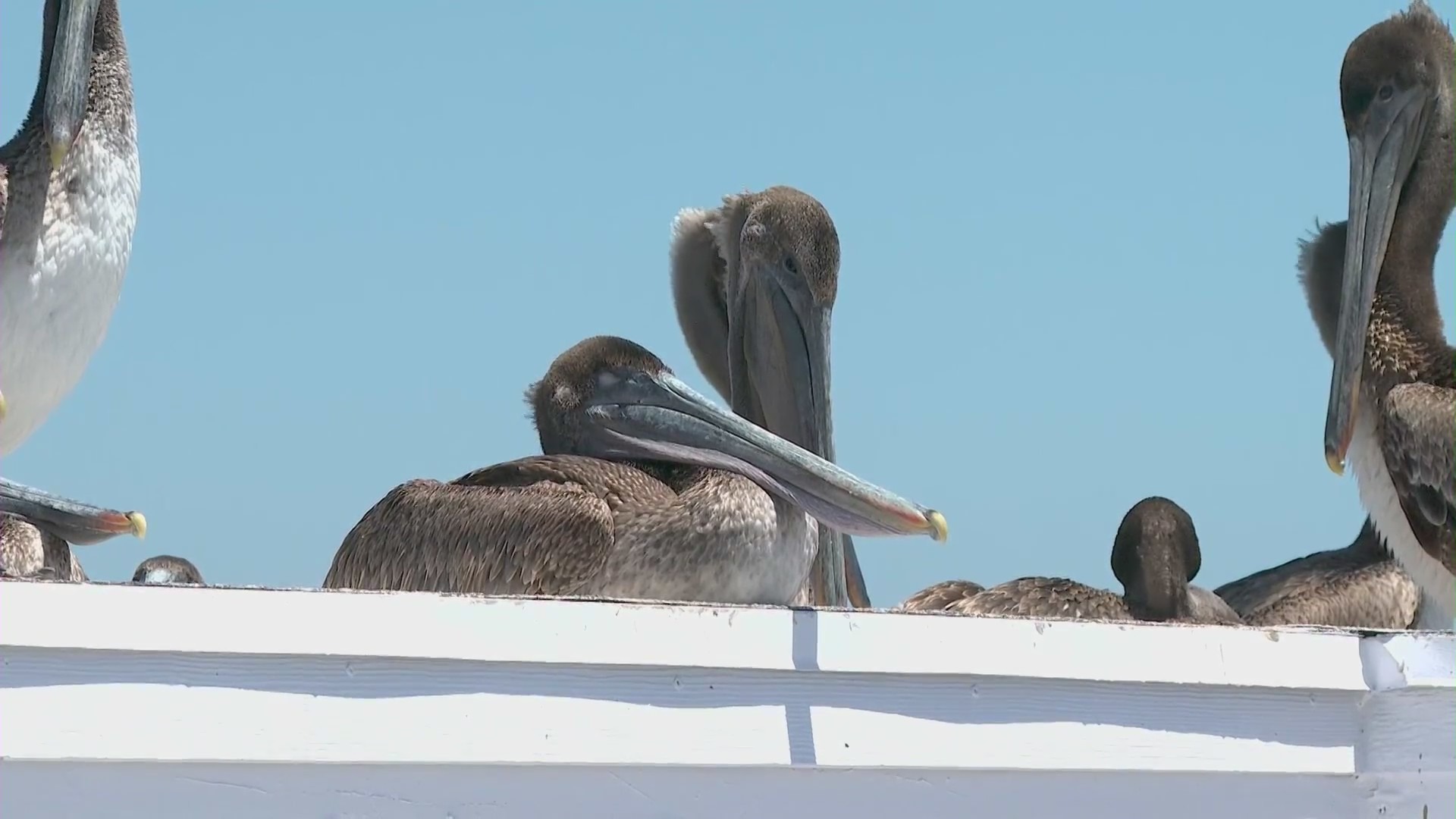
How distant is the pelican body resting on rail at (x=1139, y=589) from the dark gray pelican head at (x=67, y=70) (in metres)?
2.59

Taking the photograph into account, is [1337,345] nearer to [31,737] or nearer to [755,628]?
[755,628]

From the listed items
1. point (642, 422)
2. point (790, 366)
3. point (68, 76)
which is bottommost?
point (642, 422)

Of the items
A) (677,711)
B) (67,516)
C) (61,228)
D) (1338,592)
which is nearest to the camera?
(677,711)

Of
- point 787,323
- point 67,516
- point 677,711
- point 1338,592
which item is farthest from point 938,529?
point 1338,592

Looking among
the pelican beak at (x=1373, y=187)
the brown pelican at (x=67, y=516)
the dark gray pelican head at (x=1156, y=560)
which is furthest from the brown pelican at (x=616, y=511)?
the pelican beak at (x=1373, y=187)

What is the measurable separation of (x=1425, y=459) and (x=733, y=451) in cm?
Result: 212

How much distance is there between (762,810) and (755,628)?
27cm

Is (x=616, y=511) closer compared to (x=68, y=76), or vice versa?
(x=616, y=511)

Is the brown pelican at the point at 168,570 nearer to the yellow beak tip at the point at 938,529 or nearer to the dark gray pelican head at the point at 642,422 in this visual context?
the dark gray pelican head at the point at 642,422

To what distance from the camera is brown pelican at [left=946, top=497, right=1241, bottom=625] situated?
5469mm

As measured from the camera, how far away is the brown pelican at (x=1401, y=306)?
5652 millimetres

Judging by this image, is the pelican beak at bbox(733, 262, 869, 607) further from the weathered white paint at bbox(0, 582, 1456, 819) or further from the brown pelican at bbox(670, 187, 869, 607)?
the weathered white paint at bbox(0, 582, 1456, 819)

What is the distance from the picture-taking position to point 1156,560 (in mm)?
5961

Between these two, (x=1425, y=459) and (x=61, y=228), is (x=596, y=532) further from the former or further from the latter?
(x=1425, y=459)
